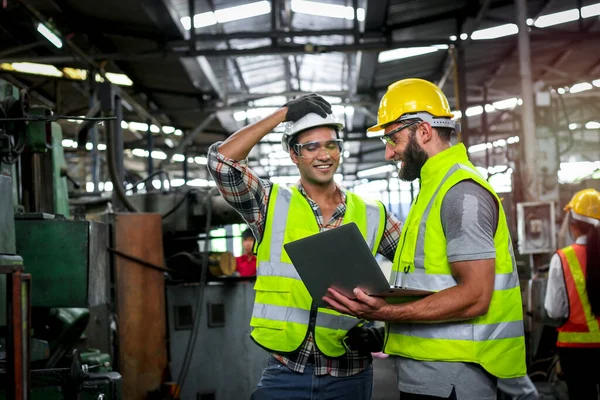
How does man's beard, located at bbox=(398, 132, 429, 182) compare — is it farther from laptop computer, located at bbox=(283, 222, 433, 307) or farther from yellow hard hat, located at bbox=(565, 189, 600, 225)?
yellow hard hat, located at bbox=(565, 189, 600, 225)

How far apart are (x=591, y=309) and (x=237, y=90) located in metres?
7.82

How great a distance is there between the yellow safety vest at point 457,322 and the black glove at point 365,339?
279mm

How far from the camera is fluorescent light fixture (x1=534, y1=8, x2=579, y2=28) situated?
883 cm

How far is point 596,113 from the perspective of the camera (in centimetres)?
1373

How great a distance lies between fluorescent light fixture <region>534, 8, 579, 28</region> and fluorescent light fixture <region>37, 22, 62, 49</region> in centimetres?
593

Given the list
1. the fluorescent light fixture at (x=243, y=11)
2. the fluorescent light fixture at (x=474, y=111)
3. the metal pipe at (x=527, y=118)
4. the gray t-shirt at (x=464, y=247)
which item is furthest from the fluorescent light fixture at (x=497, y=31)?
the gray t-shirt at (x=464, y=247)

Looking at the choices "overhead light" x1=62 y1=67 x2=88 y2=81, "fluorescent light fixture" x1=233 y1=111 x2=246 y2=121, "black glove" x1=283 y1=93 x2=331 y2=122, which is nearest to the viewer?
"black glove" x1=283 y1=93 x2=331 y2=122

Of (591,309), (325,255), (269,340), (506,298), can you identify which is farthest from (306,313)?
(591,309)

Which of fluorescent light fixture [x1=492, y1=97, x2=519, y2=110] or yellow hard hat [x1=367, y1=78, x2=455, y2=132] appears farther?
fluorescent light fixture [x1=492, y1=97, x2=519, y2=110]

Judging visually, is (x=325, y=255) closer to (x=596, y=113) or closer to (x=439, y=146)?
(x=439, y=146)

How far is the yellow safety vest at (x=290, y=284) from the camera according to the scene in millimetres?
2684

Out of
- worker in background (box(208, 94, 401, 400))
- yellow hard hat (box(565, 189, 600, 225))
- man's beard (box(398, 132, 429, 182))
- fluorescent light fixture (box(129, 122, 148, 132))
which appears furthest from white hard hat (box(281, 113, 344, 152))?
fluorescent light fixture (box(129, 122, 148, 132))

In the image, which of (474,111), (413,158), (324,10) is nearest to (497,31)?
(324,10)

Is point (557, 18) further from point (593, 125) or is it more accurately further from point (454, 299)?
point (454, 299)
